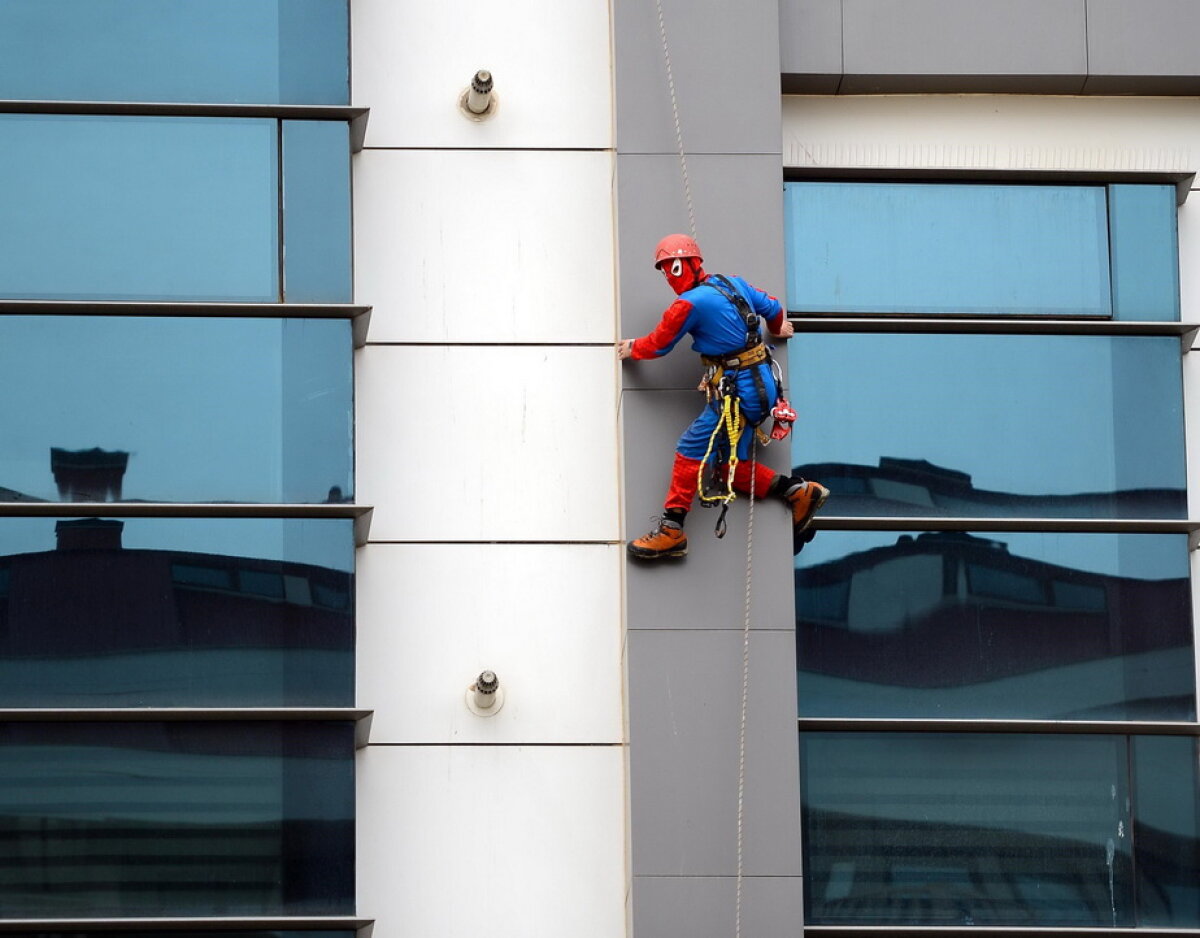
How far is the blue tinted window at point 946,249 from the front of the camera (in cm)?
1278

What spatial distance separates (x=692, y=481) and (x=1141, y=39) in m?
4.22

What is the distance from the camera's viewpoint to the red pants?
11773 millimetres

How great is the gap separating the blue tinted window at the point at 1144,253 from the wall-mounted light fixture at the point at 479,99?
394 centimetres

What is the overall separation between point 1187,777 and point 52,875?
6.52 meters

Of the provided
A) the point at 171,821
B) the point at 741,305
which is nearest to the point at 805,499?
the point at 741,305

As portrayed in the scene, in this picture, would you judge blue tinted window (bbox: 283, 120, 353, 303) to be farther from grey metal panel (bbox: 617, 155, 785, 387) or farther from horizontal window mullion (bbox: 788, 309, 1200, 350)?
horizontal window mullion (bbox: 788, 309, 1200, 350)

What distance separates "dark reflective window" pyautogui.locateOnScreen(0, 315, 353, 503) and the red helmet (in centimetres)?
190

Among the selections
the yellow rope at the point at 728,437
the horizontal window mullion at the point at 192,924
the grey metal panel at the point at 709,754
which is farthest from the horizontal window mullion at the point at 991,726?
the horizontal window mullion at the point at 192,924

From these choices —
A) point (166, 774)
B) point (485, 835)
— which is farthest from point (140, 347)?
point (485, 835)

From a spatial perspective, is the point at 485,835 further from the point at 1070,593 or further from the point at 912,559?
the point at 1070,593

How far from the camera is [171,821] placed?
1127 centimetres

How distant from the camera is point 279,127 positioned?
12.2m

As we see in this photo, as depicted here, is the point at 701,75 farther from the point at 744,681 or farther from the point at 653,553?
the point at 744,681

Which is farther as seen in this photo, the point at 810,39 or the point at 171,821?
the point at 810,39
